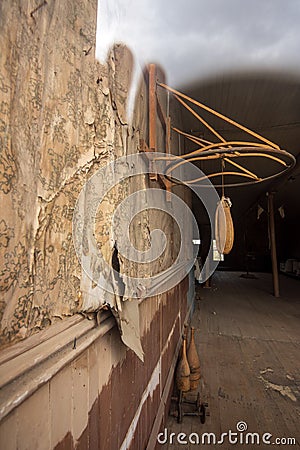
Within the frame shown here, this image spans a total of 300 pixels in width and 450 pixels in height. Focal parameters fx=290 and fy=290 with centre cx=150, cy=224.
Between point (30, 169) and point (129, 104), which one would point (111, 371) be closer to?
point (30, 169)

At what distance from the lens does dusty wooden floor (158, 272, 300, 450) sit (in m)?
2.23

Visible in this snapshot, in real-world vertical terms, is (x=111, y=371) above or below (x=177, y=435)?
above

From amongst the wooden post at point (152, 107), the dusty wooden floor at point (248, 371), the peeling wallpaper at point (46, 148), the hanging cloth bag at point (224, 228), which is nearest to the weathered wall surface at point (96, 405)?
the peeling wallpaper at point (46, 148)

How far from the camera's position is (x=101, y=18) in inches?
35.5

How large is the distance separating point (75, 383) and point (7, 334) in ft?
1.05

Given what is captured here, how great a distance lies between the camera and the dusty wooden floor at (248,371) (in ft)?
7.32

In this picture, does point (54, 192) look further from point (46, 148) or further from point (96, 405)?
point (96, 405)

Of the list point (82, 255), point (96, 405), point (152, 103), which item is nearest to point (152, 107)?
point (152, 103)

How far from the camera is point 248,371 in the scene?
125 inches

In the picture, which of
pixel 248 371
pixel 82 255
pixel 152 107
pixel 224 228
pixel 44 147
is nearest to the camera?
pixel 44 147

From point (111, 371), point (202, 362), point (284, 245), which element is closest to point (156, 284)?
point (111, 371)

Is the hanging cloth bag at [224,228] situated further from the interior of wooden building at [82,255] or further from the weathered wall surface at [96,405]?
the weathered wall surface at [96,405]

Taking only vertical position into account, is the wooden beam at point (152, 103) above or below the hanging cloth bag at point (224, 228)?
above

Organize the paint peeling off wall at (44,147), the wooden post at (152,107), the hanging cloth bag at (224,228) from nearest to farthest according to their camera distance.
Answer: the paint peeling off wall at (44,147) → the wooden post at (152,107) → the hanging cloth bag at (224,228)
